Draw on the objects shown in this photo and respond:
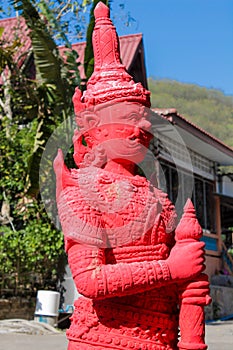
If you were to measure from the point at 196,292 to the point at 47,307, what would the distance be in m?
6.23

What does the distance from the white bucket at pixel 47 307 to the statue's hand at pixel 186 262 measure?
6.17 meters

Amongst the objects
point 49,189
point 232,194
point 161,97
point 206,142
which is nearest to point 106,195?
point 49,189

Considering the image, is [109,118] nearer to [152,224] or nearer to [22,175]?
[152,224]

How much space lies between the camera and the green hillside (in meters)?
15.0

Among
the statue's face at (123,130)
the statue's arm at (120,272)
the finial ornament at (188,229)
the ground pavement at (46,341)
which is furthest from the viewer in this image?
the ground pavement at (46,341)

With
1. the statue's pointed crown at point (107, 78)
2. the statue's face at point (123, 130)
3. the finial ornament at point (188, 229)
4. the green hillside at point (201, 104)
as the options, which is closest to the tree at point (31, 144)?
the green hillside at point (201, 104)

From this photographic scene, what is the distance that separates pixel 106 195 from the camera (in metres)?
2.36

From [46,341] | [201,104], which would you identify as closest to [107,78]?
[46,341]

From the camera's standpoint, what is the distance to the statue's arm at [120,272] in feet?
7.02

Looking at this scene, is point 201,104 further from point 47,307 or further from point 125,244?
point 125,244

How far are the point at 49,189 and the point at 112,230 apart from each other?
6243 millimetres

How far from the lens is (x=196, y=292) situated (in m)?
2.23

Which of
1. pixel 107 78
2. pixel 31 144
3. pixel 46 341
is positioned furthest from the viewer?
pixel 31 144

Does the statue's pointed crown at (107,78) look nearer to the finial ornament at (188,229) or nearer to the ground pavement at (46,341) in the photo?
the finial ornament at (188,229)
